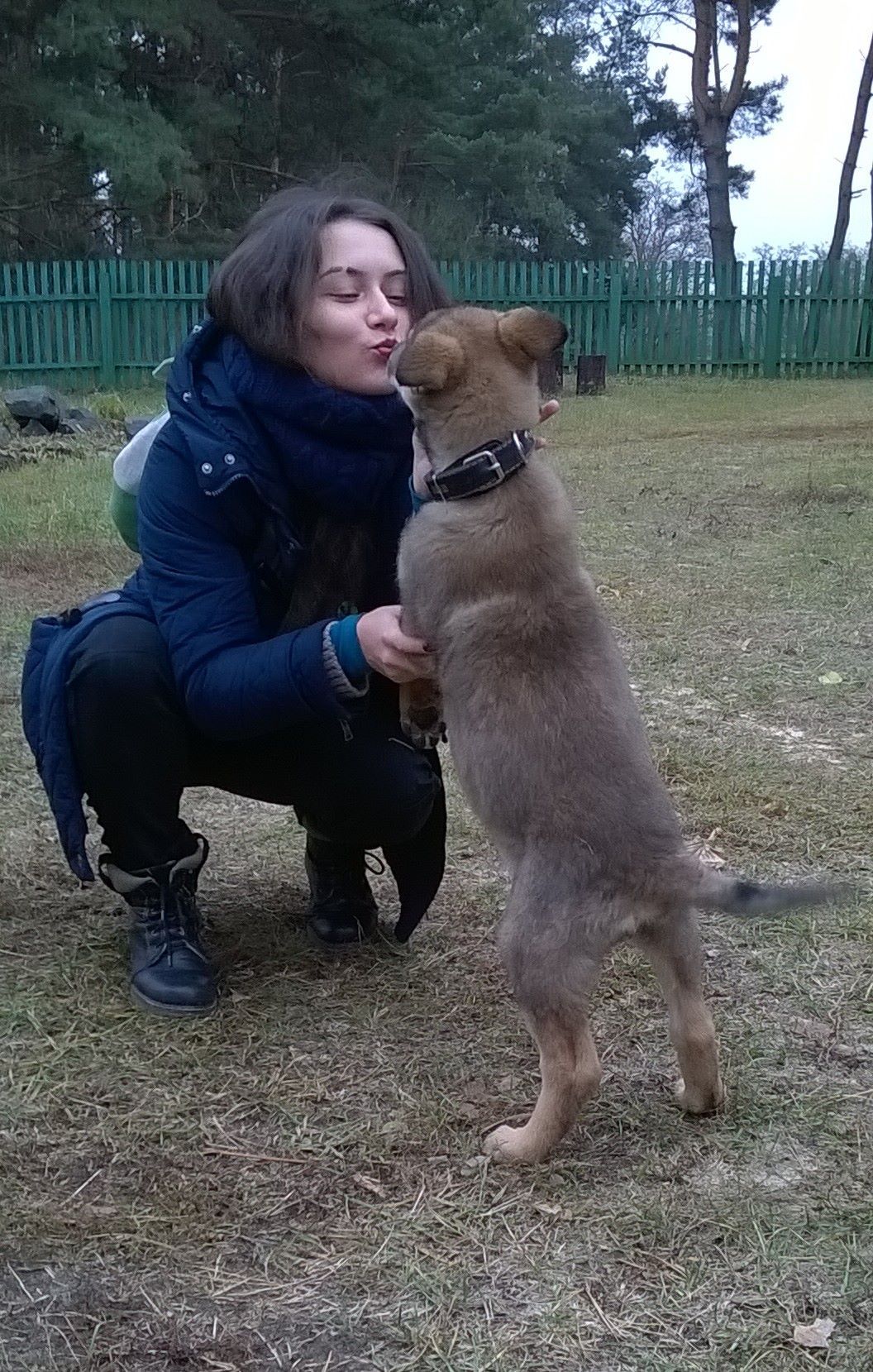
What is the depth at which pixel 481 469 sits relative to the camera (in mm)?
2604

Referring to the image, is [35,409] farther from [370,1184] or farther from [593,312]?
[370,1184]

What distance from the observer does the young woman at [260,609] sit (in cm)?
275

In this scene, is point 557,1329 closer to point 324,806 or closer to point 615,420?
point 324,806

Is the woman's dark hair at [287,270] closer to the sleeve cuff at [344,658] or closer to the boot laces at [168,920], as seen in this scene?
the sleeve cuff at [344,658]

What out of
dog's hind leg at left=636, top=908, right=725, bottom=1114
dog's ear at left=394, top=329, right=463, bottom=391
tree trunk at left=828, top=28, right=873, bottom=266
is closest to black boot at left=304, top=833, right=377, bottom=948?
dog's hind leg at left=636, top=908, right=725, bottom=1114

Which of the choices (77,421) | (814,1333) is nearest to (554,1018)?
(814,1333)

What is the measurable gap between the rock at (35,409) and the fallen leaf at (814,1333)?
38.8 feet

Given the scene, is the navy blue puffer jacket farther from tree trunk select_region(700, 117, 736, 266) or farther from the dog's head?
tree trunk select_region(700, 117, 736, 266)

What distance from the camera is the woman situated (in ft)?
9.02

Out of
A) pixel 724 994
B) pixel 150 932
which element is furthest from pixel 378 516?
pixel 724 994

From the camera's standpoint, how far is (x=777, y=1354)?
1935mm

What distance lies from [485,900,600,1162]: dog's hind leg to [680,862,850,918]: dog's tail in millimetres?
198

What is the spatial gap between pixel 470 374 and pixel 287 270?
0.42 m

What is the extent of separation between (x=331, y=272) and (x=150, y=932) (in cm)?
141
